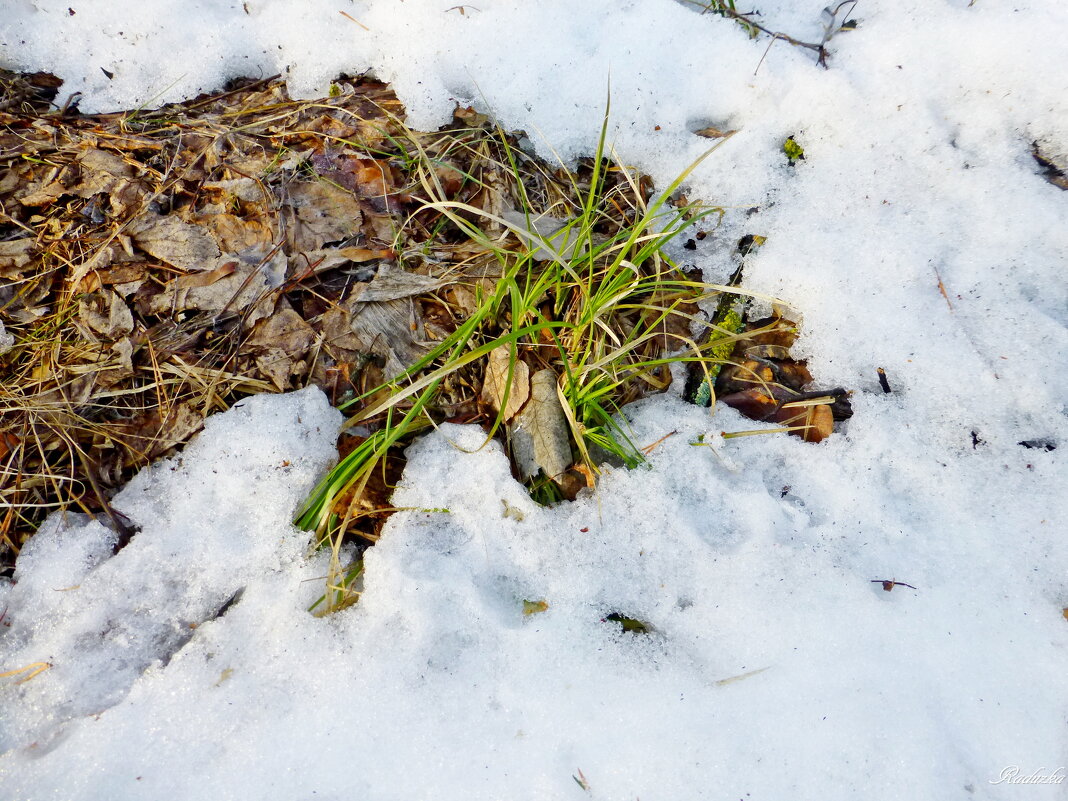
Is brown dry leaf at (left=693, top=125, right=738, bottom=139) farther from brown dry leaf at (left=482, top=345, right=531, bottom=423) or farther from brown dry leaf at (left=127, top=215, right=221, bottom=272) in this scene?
brown dry leaf at (left=127, top=215, right=221, bottom=272)

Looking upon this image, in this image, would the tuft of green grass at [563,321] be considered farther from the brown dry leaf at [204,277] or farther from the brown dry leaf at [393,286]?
the brown dry leaf at [204,277]

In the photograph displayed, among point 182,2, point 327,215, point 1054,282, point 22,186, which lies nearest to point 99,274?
point 22,186

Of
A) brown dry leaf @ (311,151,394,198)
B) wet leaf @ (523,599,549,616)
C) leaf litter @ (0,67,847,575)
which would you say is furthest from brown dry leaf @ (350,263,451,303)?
wet leaf @ (523,599,549,616)

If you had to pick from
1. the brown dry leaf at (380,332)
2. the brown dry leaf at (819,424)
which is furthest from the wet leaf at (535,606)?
the brown dry leaf at (819,424)

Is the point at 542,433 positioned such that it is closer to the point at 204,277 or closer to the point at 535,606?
the point at 535,606

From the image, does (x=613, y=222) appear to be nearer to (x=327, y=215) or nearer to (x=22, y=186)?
(x=327, y=215)
